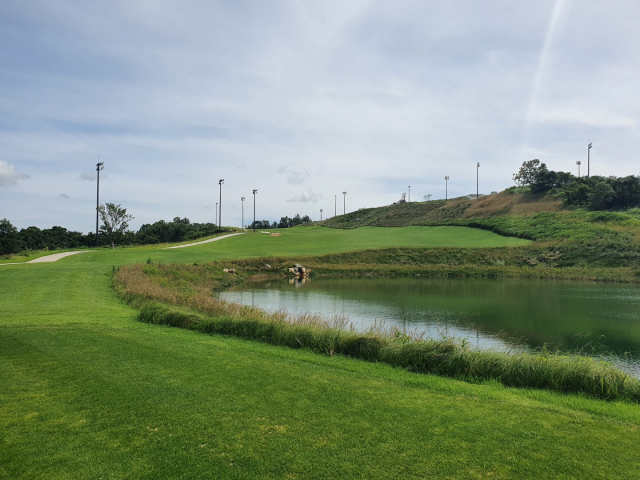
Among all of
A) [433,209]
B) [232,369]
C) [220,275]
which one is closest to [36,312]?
[232,369]

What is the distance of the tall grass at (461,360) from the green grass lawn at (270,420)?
2.21 feet

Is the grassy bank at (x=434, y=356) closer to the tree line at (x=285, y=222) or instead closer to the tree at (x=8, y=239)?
the tree at (x=8, y=239)

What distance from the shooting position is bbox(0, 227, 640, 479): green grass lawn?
4.20 m

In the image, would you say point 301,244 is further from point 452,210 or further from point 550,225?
point 452,210

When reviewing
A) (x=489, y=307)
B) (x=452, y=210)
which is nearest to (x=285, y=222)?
(x=452, y=210)

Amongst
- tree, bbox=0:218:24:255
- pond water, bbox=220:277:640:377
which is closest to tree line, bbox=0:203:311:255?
tree, bbox=0:218:24:255

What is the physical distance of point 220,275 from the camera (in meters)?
32.8

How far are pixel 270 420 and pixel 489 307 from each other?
17.6 m

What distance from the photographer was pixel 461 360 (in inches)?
319

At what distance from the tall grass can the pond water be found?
4325mm

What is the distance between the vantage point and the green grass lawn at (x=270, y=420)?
4.20m

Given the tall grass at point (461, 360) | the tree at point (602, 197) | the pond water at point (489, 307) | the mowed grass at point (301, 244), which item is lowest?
the pond water at point (489, 307)

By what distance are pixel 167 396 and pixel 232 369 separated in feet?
4.89

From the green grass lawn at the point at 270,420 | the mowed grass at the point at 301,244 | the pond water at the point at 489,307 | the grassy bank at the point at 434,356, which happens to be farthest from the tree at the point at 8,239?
the green grass lawn at the point at 270,420
